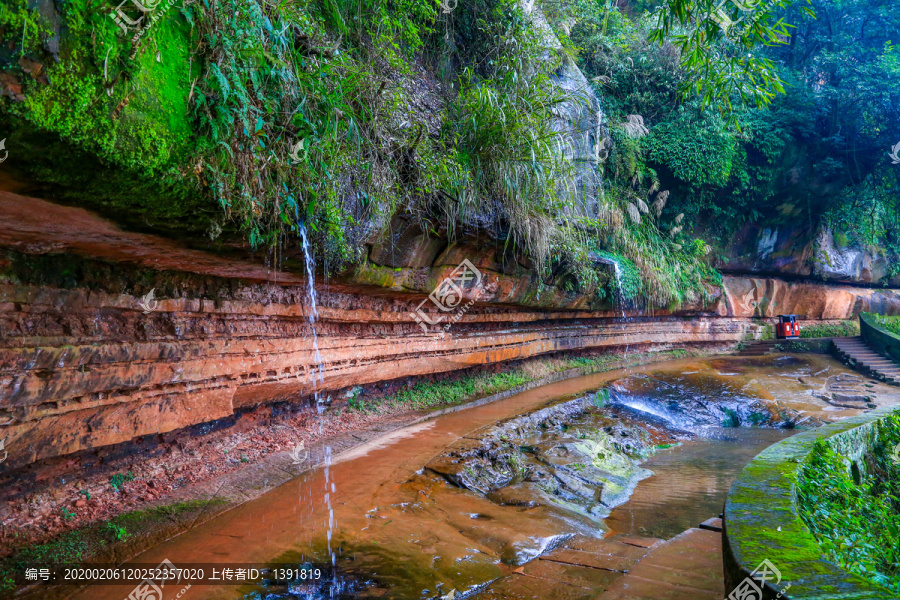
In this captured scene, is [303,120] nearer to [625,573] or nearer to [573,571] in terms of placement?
[573,571]

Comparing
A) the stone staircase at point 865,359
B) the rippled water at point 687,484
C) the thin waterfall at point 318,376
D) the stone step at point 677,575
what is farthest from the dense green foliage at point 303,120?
the stone staircase at point 865,359

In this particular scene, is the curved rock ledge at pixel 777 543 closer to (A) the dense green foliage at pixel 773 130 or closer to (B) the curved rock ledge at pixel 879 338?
(A) the dense green foliage at pixel 773 130

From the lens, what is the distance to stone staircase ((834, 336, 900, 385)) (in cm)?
1236

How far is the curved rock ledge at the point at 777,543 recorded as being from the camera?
170cm

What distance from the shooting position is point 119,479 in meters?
3.61

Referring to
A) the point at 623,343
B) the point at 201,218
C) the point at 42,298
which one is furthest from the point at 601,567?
the point at 623,343

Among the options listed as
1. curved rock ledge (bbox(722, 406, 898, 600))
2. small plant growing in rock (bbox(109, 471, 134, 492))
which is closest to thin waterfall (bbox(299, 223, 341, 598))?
small plant growing in rock (bbox(109, 471, 134, 492))

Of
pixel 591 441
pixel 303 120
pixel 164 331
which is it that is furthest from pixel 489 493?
pixel 303 120

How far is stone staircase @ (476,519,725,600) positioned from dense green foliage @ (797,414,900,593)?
0.60 meters

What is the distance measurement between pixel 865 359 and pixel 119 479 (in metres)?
17.4

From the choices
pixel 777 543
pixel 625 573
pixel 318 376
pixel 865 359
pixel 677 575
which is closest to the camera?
pixel 777 543

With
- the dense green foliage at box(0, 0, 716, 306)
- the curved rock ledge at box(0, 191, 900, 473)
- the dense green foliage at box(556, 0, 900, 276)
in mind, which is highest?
the dense green foliage at box(556, 0, 900, 276)

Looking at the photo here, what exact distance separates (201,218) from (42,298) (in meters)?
1.15

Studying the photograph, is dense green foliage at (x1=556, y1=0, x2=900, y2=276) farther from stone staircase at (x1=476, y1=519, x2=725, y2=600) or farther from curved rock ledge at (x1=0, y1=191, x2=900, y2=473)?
stone staircase at (x1=476, y1=519, x2=725, y2=600)
